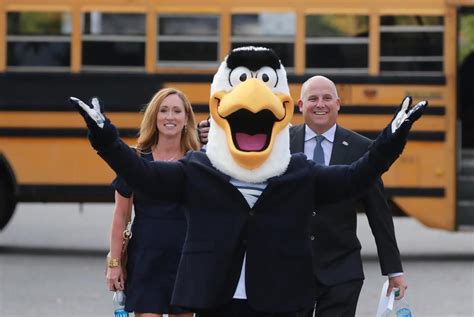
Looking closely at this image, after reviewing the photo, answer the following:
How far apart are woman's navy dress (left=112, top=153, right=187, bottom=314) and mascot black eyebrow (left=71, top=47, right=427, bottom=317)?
5.44 feet

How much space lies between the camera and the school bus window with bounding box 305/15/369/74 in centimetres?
Answer: 1377

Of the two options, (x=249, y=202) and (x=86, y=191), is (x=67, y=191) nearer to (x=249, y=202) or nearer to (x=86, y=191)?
(x=86, y=191)

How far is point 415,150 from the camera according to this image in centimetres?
1379

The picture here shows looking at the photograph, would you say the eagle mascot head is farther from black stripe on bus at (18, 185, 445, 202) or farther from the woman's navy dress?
black stripe on bus at (18, 185, 445, 202)

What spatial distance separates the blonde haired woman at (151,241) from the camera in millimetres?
6418

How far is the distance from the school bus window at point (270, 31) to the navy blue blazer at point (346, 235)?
7554mm

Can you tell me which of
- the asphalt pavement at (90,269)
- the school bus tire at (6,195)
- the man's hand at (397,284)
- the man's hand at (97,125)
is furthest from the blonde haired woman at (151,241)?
the school bus tire at (6,195)

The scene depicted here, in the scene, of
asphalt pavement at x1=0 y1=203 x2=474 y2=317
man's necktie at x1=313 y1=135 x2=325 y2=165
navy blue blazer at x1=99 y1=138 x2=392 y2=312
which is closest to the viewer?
navy blue blazer at x1=99 y1=138 x2=392 y2=312

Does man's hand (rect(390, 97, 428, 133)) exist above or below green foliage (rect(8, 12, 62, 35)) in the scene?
below

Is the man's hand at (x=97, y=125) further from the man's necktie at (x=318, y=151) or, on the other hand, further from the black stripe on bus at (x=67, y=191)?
the black stripe on bus at (x=67, y=191)

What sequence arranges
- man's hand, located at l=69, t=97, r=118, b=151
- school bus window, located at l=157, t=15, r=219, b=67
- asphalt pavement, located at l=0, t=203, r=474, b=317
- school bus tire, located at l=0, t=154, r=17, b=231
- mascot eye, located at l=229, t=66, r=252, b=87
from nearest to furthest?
man's hand, located at l=69, t=97, r=118, b=151, mascot eye, located at l=229, t=66, r=252, b=87, asphalt pavement, located at l=0, t=203, r=474, b=317, school bus window, located at l=157, t=15, r=219, b=67, school bus tire, located at l=0, t=154, r=17, b=231

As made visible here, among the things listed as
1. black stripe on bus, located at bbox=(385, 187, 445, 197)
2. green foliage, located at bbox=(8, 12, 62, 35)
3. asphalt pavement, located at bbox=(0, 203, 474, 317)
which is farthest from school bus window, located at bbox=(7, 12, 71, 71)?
black stripe on bus, located at bbox=(385, 187, 445, 197)

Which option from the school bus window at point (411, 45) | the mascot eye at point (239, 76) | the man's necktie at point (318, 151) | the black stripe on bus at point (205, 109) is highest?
the school bus window at point (411, 45)

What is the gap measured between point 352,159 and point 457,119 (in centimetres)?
778
